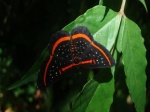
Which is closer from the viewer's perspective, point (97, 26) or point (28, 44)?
point (97, 26)

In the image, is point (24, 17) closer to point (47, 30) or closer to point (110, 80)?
point (47, 30)

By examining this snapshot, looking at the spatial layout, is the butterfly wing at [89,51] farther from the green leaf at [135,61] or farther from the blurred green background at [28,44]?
the blurred green background at [28,44]

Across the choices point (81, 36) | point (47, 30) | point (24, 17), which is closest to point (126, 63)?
point (81, 36)

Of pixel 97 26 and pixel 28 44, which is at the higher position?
pixel 97 26

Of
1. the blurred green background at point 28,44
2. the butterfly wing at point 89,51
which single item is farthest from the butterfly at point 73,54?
the blurred green background at point 28,44

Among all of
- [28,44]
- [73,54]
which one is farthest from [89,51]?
[28,44]

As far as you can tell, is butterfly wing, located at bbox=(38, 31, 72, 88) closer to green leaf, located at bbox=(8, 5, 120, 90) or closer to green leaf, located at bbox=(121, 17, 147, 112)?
green leaf, located at bbox=(8, 5, 120, 90)

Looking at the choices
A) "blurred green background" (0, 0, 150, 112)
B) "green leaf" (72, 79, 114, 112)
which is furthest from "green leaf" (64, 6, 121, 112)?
"blurred green background" (0, 0, 150, 112)

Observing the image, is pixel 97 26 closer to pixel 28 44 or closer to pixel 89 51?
pixel 89 51
